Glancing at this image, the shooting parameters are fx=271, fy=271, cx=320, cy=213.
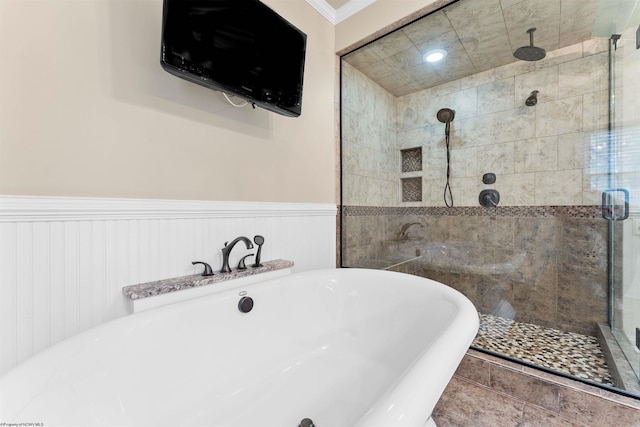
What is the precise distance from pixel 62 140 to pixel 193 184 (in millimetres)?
476

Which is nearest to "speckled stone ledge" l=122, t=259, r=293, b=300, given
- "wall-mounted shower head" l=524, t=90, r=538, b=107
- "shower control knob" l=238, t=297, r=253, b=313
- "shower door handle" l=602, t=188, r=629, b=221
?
"shower control knob" l=238, t=297, r=253, b=313

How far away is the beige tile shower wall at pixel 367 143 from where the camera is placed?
2.32 metres

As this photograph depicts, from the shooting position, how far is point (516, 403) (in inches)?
49.6

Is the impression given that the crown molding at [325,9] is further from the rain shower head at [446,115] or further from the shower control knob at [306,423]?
the shower control knob at [306,423]

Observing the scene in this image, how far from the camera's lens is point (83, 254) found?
0.99 meters

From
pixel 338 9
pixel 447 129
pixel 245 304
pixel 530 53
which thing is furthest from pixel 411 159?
pixel 245 304

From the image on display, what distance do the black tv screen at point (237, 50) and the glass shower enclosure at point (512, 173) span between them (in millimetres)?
864

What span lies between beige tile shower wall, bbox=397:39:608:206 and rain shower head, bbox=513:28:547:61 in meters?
0.04

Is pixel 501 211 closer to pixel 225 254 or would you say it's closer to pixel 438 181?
pixel 438 181

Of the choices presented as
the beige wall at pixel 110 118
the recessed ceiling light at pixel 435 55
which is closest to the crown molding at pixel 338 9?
the beige wall at pixel 110 118

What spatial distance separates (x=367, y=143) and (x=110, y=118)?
Result: 1.97 meters

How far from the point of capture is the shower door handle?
1.59 metres

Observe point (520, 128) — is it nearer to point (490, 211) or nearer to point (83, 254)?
point (490, 211)

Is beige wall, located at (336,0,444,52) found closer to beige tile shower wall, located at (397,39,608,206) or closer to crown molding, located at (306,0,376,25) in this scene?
crown molding, located at (306,0,376,25)
